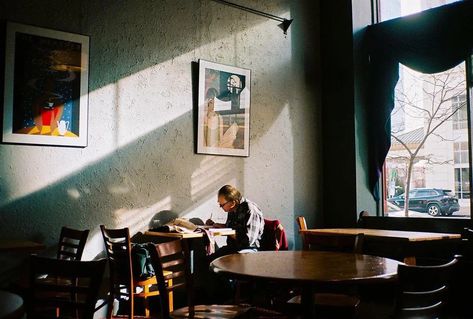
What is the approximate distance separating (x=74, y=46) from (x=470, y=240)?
12.8 feet

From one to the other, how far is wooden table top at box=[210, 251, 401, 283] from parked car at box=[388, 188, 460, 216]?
3.21 metres

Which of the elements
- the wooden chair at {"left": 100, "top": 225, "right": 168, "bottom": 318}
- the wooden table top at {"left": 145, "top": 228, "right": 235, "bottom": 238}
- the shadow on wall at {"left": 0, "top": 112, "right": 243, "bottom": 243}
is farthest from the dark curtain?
the wooden chair at {"left": 100, "top": 225, "right": 168, "bottom": 318}

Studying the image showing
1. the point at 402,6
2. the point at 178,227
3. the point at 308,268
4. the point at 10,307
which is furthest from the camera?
the point at 402,6

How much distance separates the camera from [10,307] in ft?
4.90

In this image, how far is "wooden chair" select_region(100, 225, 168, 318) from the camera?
3848mm

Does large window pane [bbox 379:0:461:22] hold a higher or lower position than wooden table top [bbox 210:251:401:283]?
higher

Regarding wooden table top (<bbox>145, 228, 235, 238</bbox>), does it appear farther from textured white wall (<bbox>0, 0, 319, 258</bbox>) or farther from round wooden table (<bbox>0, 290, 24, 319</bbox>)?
round wooden table (<bbox>0, 290, 24, 319</bbox>)

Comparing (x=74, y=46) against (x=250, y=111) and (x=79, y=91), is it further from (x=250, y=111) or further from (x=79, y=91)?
(x=250, y=111)

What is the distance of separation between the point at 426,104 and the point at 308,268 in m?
4.19

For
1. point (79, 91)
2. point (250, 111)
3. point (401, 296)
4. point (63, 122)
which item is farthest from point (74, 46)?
point (401, 296)

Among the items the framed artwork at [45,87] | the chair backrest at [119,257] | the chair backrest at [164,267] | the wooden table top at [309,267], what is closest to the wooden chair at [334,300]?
the wooden table top at [309,267]

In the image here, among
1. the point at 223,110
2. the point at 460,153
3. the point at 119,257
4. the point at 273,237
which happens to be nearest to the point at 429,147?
the point at 460,153

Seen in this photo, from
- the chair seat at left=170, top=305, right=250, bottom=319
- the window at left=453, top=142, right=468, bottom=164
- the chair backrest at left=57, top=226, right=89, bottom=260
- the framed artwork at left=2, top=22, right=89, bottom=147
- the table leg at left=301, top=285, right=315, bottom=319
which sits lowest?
the chair seat at left=170, top=305, right=250, bottom=319

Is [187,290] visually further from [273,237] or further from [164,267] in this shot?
[273,237]
